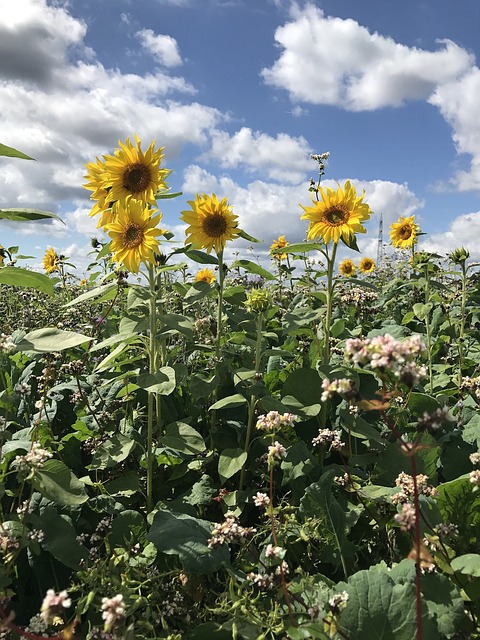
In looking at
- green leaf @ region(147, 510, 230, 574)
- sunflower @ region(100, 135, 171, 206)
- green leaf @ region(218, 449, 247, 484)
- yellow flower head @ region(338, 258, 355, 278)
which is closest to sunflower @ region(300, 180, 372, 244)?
sunflower @ region(100, 135, 171, 206)

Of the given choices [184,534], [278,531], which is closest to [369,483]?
[278,531]

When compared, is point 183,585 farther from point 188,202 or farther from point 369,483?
point 188,202

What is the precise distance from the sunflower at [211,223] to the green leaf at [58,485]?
1464mm

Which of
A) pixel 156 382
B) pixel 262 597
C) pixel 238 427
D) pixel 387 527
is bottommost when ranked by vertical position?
pixel 262 597

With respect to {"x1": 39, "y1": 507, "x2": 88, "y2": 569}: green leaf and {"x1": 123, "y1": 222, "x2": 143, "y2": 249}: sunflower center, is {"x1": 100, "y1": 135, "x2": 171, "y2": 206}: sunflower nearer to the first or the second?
{"x1": 123, "y1": 222, "x2": 143, "y2": 249}: sunflower center

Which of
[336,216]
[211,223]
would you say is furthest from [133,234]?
[336,216]

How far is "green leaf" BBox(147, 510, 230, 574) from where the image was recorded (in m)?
1.75

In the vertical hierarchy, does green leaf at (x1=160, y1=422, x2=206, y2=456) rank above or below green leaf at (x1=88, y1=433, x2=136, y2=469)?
above

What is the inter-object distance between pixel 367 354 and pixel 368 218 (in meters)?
1.82

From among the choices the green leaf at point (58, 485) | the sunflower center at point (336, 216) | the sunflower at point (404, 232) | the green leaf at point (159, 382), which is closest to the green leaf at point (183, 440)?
the green leaf at point (159, 382)

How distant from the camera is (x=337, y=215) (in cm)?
289

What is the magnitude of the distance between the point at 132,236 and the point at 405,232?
476cm

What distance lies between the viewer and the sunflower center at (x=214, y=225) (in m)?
2.92

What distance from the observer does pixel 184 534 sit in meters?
1.85
